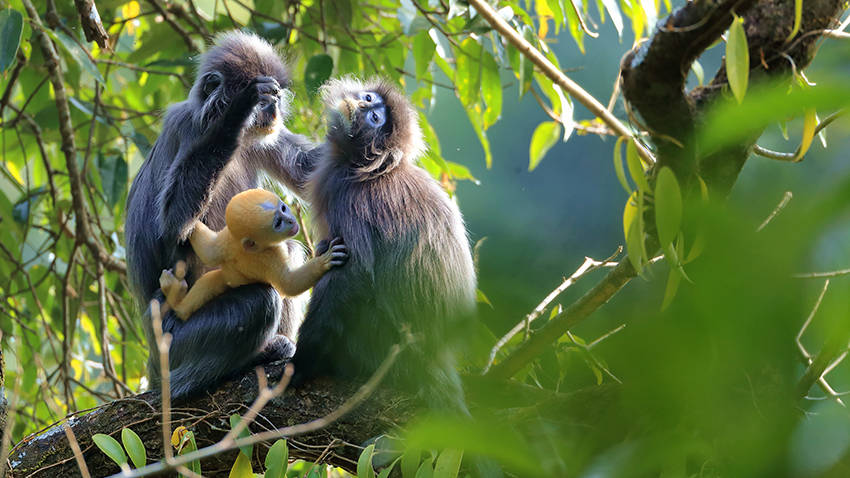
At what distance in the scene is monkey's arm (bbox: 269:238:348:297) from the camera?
217cm

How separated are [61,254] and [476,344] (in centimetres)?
347

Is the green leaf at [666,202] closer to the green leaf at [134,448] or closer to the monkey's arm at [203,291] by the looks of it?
the green leaf at [134,448]

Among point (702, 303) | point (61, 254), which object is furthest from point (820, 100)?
point (61, 254)

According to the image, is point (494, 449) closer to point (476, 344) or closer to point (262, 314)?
point (476, 344)

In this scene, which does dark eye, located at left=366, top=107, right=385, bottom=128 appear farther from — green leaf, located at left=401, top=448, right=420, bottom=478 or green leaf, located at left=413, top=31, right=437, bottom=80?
green leaf, located at left=401, top=448, right=420, bottom=478

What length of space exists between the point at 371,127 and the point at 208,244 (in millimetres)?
583

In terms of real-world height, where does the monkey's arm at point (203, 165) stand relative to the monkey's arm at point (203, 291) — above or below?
above

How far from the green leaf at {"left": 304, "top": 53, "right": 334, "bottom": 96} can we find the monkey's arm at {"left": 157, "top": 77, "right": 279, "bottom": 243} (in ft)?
1.46

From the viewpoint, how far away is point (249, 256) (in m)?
2.20

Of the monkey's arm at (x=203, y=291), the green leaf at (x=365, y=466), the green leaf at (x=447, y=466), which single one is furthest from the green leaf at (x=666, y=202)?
the monkey's arm at (x=203, y=291)

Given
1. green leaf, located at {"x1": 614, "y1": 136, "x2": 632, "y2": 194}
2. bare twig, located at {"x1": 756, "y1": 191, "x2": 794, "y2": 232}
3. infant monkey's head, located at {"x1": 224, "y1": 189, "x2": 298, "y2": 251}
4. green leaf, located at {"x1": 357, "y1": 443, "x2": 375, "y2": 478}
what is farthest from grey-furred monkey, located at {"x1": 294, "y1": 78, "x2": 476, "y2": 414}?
bare twig, located at {"x1": 756, "y1": 191, "x2": 794, "y2": 232}

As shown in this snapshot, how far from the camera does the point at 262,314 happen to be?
2.23 metres

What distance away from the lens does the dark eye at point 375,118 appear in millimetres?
2348

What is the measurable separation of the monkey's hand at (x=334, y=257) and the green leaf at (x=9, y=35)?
101 centimetres
